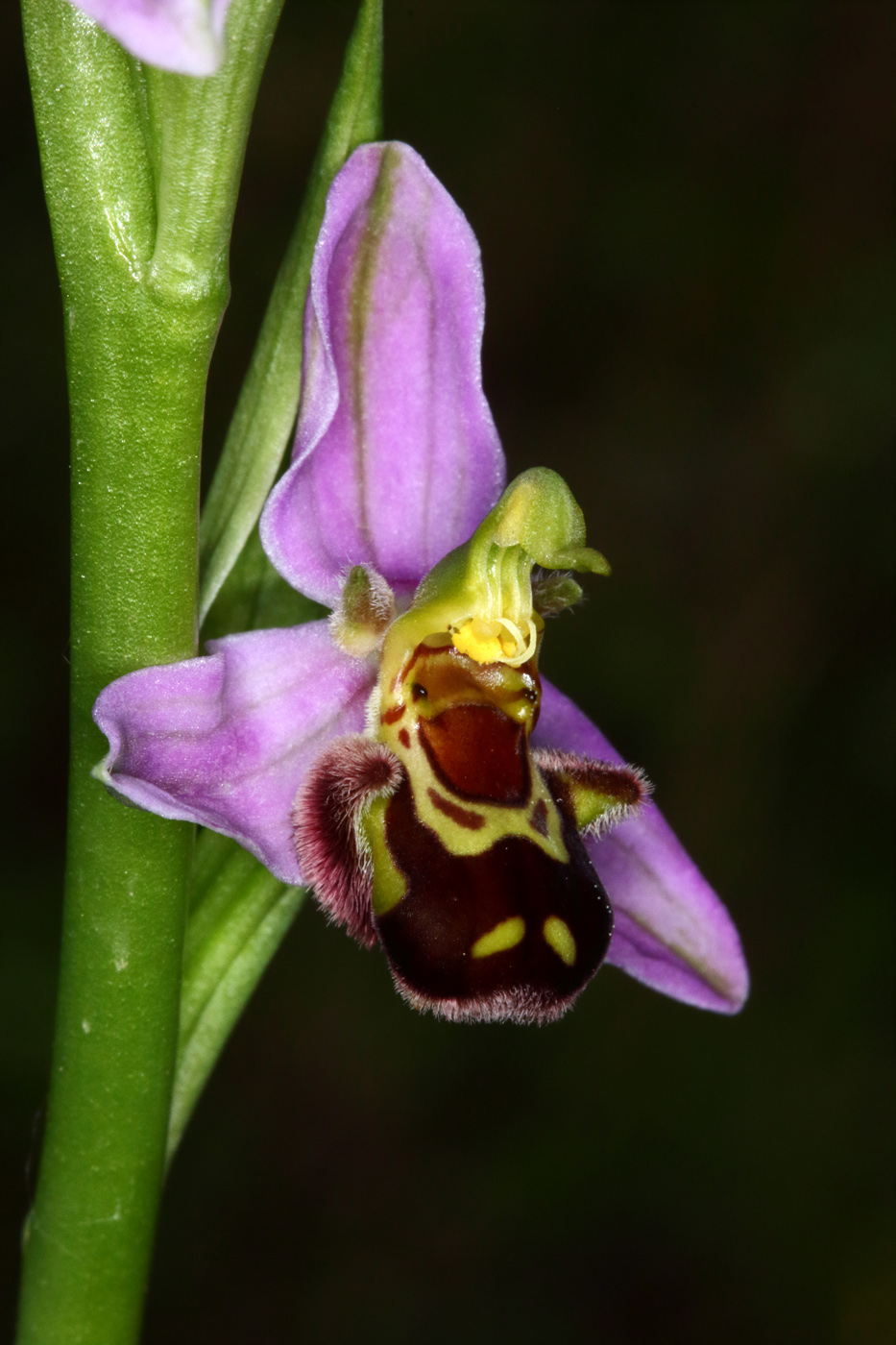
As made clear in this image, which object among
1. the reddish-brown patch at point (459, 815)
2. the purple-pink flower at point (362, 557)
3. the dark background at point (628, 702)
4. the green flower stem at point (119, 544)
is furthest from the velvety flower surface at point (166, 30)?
the dark background at point (628, 702)

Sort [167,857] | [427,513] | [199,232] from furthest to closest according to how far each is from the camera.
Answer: [427,513] < [167,857] < [199,232]

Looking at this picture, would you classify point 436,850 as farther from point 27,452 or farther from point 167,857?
point 27,452

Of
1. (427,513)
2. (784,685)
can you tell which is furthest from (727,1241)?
(427,513)

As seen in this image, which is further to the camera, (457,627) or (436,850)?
(457,627)

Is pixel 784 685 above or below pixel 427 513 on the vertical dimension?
below

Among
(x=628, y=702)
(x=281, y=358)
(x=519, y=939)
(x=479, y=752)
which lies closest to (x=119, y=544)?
(x=281, y=358)

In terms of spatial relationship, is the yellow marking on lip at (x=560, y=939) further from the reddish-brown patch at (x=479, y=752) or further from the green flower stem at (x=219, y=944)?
the green flower stem at (x=219, y=944)
